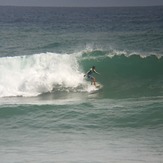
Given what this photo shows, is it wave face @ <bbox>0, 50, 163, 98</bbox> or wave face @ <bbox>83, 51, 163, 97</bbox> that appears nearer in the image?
wave face @ <bbox>83, 51, 163, 97</bbox>

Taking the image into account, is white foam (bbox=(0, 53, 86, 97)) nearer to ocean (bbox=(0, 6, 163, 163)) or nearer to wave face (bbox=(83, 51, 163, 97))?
ocean (bbox=(0, 6, 163, 163))

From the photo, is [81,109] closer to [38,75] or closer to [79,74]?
[38,75]

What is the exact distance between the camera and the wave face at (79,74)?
18.9 m

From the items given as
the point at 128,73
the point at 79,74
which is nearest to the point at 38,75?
the point at 79,74

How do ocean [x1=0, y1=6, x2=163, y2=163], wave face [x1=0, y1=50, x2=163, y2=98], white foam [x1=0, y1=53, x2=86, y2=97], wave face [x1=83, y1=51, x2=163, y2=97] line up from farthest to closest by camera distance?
1. white foam [x1=0, y1=53, x2=86, y2=97]
2. wave face [x1=0, y1=50, x2=163, y2=98]
3. wave face [x1=83, y1=51, x2=163, y2=97]
4. ocean [x1=0, y1=6, x2=163, y2=163]

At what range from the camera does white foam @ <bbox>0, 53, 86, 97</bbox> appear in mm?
19125

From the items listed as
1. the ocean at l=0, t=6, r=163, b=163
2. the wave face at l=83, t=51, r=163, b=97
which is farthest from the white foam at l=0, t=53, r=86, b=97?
the wave face at l=83, t=51, r=163, b=97

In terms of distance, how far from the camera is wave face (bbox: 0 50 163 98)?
18.9 meters

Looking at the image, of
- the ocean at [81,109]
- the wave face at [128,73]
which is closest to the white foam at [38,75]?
the ocean at [81,109]

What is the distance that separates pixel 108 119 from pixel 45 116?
211 cm

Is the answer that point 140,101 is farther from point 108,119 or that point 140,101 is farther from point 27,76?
point 27,76

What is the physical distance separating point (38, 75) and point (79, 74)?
6.38 ft

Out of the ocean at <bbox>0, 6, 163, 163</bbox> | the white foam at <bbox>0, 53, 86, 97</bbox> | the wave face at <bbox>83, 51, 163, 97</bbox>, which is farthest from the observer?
the white foam at <bbox>0, 53, 86, 97</bbox>

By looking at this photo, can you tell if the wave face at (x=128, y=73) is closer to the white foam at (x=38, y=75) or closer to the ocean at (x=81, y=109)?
the ocean at (x=81, y=109)
